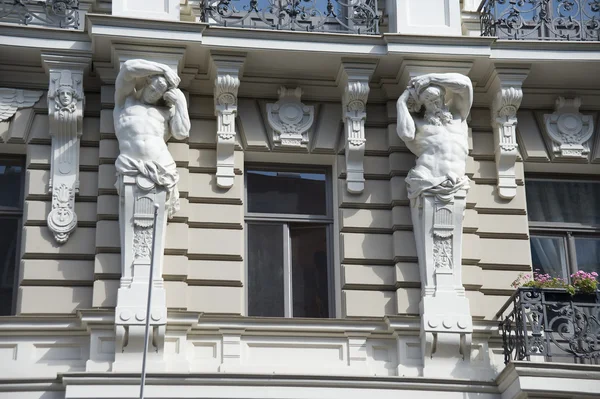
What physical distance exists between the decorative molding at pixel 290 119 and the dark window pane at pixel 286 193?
51cm

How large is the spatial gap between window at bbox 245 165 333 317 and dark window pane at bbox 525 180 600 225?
274 cm

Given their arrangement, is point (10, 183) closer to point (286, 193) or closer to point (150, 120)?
point (150, 120)

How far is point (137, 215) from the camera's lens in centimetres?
1778

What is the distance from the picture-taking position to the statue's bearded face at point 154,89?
Answer: 59.7ft

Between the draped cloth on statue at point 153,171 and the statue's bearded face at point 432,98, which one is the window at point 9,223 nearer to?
the draped cloth on statue at point 153,171

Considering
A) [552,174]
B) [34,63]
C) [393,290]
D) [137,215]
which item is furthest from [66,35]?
[552,174]

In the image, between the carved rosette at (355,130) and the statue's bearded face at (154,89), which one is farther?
the carved rosette at (355,130)

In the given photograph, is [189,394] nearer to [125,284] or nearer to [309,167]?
[125,284]

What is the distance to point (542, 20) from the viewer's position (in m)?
19.7

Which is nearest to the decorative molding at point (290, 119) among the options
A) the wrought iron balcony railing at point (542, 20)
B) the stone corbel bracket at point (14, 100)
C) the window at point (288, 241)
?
the window at point (288, 241)

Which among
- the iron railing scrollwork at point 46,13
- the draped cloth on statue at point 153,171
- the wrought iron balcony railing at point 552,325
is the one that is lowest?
the wrought iron balcony railing at point 552,325

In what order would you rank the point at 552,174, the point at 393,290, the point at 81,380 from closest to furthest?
the point at 81,380, the point at 393,290, the point at 552,174

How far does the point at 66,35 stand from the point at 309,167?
3529 millimetres

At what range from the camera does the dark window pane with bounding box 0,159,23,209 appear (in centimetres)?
1881
